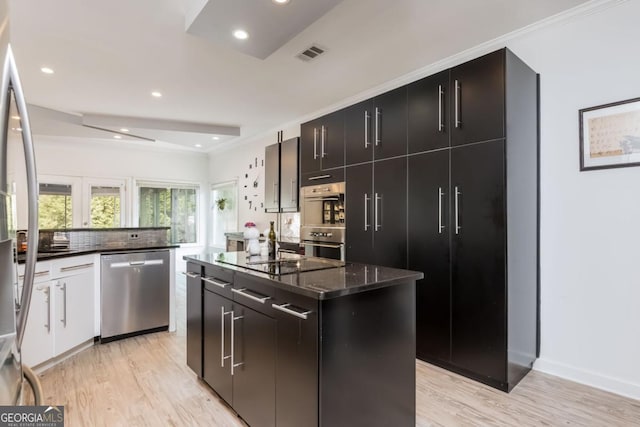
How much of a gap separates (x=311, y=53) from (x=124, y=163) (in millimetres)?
5370

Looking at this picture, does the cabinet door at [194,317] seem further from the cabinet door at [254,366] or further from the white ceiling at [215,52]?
the white ceiling at [215,52]

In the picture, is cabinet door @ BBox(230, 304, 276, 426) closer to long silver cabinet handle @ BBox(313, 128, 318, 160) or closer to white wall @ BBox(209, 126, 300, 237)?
long silver cabinet handle @ BBox(313, 128, 318, 160)

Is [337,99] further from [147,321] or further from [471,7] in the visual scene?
[147,321]

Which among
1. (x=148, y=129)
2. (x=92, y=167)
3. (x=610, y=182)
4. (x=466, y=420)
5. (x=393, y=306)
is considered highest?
(x=148, y=129)

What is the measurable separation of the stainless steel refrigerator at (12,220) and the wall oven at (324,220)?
303 cm

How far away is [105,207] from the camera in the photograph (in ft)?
21.8

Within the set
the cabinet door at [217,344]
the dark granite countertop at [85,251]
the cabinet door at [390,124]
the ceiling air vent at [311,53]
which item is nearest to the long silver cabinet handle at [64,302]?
the dark granite countertop at [85,251]

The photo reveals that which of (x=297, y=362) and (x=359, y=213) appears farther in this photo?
(x=359, y=213)

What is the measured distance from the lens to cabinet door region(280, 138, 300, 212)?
5.08 meters

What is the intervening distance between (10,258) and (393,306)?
154 cm

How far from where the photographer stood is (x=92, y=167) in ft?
21.3

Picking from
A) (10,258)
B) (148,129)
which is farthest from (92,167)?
(10,258)

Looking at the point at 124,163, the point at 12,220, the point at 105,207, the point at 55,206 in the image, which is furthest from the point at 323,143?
the point at 55,206

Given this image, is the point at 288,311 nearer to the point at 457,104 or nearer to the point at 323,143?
the point at 457,104
